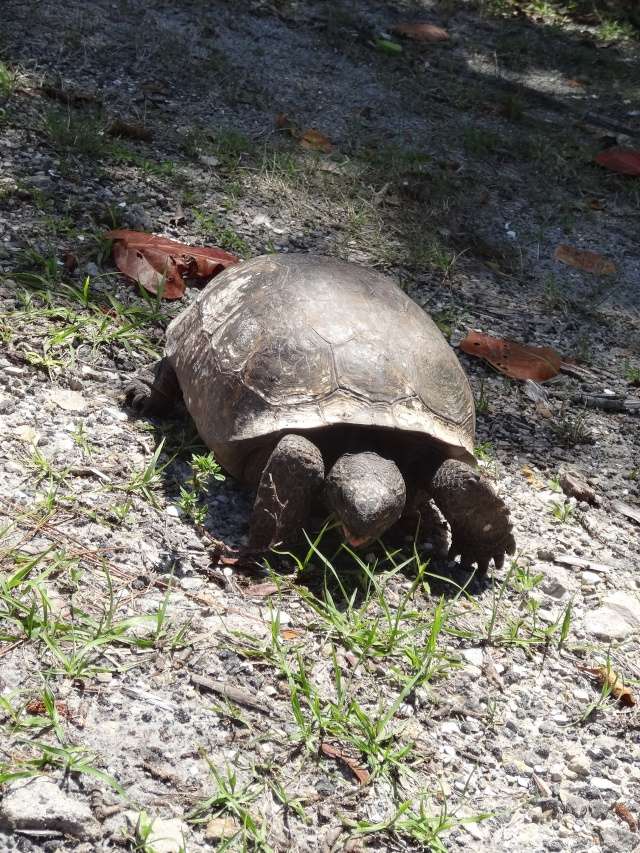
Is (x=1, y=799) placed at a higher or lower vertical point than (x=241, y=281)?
lower

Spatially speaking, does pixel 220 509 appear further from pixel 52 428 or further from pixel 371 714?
pixel 371 714

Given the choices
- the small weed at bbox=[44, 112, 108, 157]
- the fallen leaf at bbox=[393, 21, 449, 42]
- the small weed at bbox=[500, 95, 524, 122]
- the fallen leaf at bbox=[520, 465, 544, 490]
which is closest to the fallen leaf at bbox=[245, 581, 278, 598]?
the fallen leaf at bbox=[520, 465, 544, 490]

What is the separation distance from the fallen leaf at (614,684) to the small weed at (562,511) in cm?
86

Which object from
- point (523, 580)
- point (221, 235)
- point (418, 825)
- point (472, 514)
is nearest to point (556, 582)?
point (523, 580)

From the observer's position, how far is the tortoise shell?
10.6 ft

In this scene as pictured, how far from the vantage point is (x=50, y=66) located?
6.13 m

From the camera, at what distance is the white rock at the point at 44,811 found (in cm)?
207

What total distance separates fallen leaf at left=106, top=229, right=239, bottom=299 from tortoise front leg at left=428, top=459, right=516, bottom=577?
178 cm

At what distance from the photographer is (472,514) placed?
128 inches

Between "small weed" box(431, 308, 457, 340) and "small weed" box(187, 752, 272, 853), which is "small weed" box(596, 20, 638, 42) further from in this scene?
"small weed" box(187, 752, 272, 853)

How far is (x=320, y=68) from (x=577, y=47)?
352 cm

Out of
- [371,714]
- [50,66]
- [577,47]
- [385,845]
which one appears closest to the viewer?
[385,845]

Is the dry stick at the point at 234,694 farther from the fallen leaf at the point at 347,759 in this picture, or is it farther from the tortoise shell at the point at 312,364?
the tortoise shell at the point at 312,364

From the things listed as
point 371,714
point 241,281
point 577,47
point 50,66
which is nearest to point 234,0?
point 50,66
